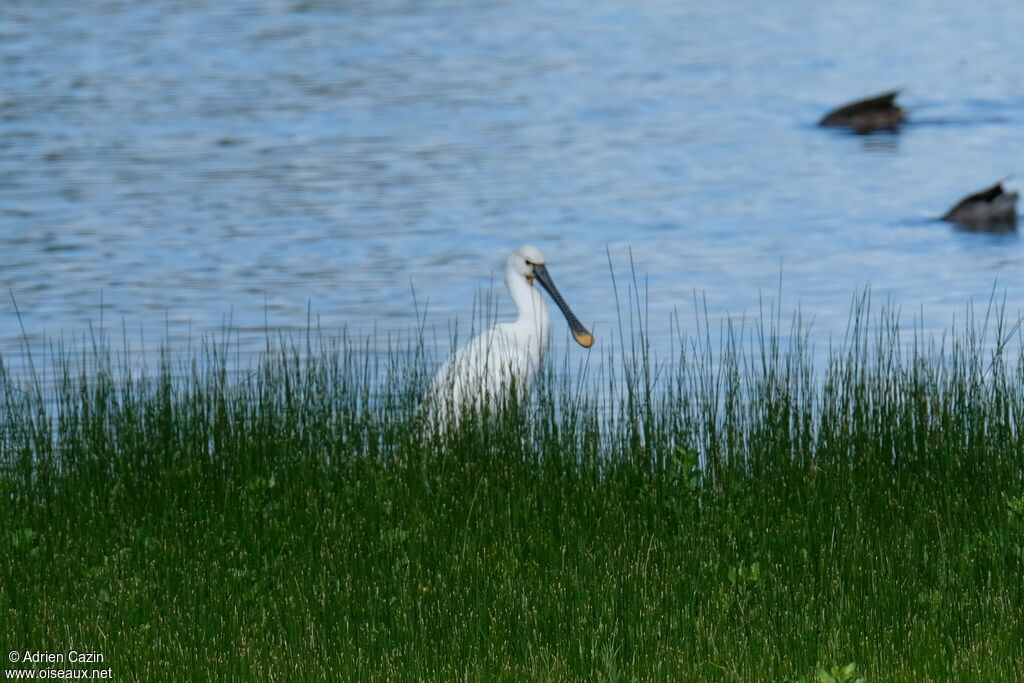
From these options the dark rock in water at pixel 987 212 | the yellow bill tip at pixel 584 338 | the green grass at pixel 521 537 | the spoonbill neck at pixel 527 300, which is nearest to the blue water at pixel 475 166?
the dark rock in water at pixel 987 212

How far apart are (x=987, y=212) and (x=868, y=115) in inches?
321

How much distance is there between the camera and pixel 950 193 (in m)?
23.8

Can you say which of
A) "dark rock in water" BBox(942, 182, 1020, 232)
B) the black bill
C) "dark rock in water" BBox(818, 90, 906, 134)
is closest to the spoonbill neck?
the black bill

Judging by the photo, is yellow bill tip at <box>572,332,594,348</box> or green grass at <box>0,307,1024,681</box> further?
yellow bill tip at <box>572,332,594,348</box>

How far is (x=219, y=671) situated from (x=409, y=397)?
11.6 ft

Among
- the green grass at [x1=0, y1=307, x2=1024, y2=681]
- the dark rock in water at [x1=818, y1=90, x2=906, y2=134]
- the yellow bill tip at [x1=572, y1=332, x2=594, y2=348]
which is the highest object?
the dark rock in water at [x1=818, y1=90, x2=906, y2=134]

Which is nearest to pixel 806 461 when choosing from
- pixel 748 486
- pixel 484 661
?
pixel 748 486

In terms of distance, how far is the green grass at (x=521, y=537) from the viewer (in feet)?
23.2

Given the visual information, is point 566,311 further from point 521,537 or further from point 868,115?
point 868,115

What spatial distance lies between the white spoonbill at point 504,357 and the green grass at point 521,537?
8.4 inches

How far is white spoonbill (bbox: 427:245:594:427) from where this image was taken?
10.0 metres

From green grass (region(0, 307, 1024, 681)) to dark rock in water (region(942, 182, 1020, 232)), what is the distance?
10778 mm

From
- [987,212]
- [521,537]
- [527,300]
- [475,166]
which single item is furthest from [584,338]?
[475,166]

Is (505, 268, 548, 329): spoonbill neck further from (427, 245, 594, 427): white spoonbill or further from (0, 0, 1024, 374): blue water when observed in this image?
(0, 0, 1024, 374): blue water
